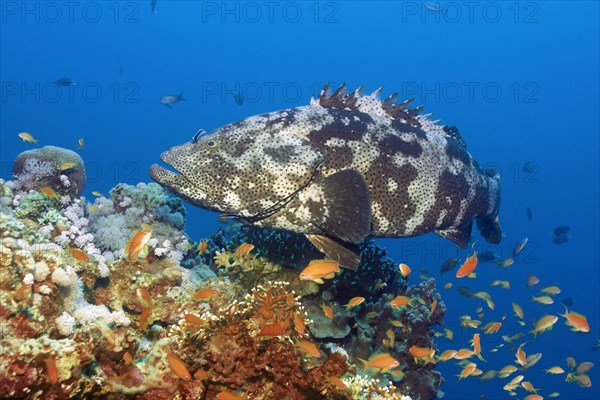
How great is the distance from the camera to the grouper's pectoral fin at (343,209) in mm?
4637

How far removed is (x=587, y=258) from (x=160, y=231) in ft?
265

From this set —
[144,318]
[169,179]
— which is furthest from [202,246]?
[144,318]

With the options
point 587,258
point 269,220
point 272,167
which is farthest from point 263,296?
point 587,258

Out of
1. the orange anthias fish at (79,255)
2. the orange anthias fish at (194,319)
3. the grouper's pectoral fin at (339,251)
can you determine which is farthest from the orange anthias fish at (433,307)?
the orange anthias fish at (79,255)

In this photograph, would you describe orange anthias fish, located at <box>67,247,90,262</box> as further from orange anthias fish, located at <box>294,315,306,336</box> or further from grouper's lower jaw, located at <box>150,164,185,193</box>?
orange anthias fish, located at <box>294,315,306,336</box>

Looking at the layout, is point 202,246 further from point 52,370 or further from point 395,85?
point 395,85

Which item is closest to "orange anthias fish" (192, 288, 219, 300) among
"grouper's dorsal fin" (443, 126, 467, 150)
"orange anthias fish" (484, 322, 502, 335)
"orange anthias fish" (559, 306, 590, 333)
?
"grouper's dorsal fin" (443, 126, 467, 150)

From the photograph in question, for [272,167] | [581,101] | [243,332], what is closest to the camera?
[243,332]

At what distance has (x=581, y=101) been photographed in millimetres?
97375

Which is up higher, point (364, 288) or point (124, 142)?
point (124, 142)

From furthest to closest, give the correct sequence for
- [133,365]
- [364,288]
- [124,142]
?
[124,142]
[364,288]
[133,365]

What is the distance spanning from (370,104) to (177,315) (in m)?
3.88

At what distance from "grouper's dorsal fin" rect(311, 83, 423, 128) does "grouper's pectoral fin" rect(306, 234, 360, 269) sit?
198cm

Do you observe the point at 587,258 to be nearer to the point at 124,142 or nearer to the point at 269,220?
the point at 269,220
